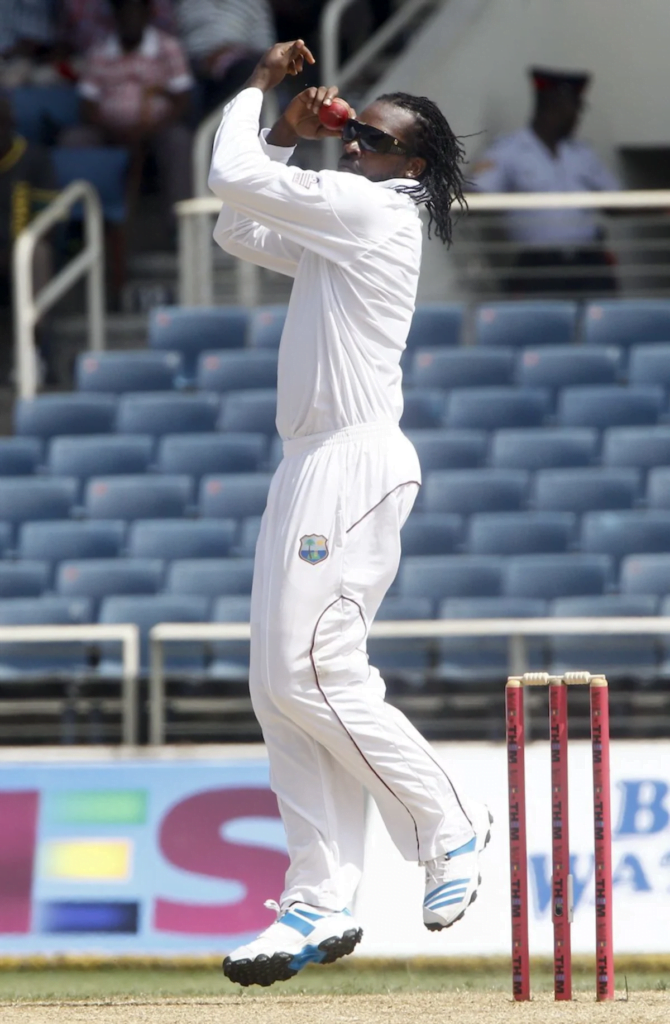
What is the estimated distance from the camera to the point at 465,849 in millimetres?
4512

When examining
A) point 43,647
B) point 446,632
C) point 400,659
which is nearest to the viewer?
point 446,632

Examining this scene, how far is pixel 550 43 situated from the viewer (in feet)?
38.9

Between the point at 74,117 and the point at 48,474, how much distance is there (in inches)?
117

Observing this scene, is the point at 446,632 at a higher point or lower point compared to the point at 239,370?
lower

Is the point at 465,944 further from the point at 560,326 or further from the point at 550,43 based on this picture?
the point at 550,43

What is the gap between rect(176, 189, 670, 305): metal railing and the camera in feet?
32.1

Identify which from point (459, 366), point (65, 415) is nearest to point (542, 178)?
point (459, 366)

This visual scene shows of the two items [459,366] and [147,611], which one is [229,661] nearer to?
[147,611]

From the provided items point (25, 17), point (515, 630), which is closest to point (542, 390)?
point (515, 630)

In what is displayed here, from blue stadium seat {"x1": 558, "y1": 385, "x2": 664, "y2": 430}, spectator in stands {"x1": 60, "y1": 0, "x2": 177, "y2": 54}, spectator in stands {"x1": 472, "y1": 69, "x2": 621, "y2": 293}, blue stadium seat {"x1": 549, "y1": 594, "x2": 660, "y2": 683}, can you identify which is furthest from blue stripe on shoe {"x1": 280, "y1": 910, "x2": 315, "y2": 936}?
spectator in stands {"x1": 60, "y1": 0, "x2": 177, "y2": 54}

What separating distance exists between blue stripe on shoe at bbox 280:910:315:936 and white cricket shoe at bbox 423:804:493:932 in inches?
10.9

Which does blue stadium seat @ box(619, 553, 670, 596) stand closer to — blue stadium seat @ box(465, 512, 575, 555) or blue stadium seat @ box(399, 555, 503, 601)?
blue stadium seat @ box(465, 512, 575, 555)

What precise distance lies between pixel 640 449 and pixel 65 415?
2921mm

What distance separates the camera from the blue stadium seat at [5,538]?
9.26m
